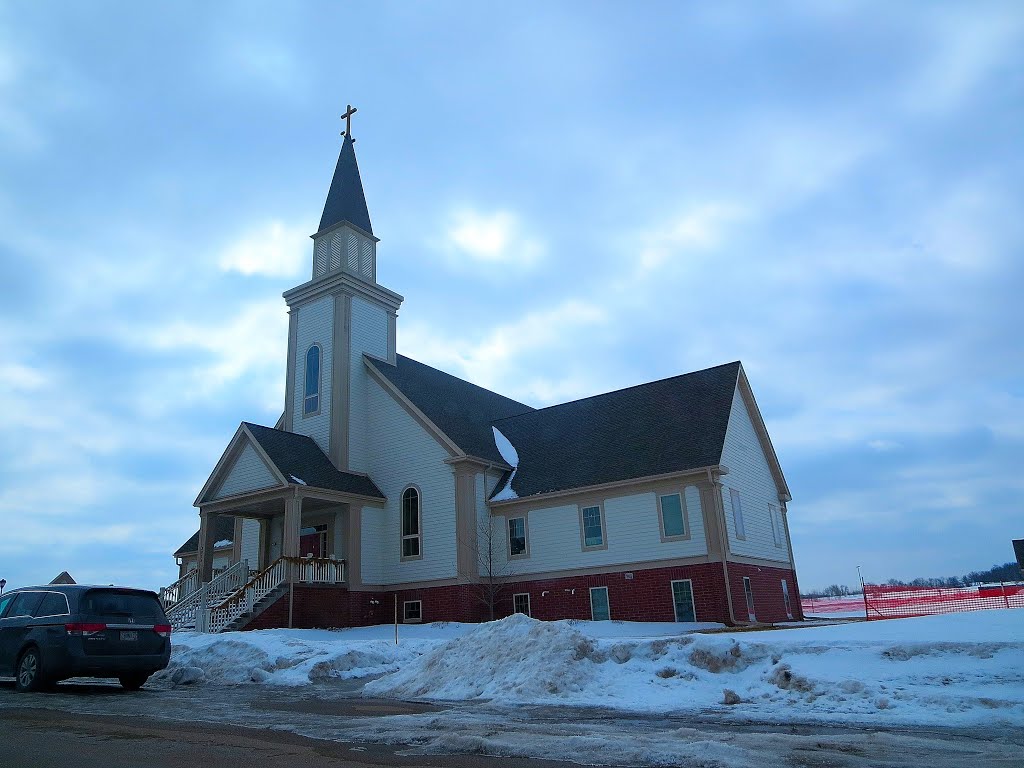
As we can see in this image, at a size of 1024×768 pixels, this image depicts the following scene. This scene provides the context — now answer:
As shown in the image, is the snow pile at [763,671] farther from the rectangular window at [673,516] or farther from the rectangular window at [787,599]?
the rectangular window at [787,599]

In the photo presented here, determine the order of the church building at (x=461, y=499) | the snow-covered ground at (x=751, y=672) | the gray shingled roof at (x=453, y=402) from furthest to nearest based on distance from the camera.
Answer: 1. the gray shingled roof at (x=453, y=402)
2. the church building at (x=461, y=499)
3. the snow-covered ground at (x=751, y=672)

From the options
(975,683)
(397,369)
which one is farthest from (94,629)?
(397,369)

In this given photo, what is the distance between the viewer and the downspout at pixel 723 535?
74.0 feet

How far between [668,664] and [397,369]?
2240 centimetres

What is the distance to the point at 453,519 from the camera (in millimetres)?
27203

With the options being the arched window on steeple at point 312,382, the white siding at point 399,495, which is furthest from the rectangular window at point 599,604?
the arched window on steeple at point 312,382

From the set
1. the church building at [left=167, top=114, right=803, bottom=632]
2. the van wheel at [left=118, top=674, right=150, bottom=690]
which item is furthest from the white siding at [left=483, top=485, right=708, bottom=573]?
the van wheel at [left=118, top=674, right=150, bottom=690]

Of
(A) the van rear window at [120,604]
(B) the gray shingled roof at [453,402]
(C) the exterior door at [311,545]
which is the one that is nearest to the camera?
(A) the van rear window at [120,604]

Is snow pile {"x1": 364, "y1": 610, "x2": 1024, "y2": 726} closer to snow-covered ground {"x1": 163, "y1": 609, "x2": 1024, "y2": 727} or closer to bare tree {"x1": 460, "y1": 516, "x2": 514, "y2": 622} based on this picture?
snow-covered ground {"x1": 163, "y1": 609, "x2": 1024, "y2": 727}

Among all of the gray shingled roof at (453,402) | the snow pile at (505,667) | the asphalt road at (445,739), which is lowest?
the asphalt road at (445,739)

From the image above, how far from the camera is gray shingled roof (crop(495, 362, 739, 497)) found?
25016mm

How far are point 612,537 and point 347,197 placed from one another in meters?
19.2

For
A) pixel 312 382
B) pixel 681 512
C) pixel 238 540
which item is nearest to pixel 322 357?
pixel 312 382

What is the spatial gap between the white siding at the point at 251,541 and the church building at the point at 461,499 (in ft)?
0.30
